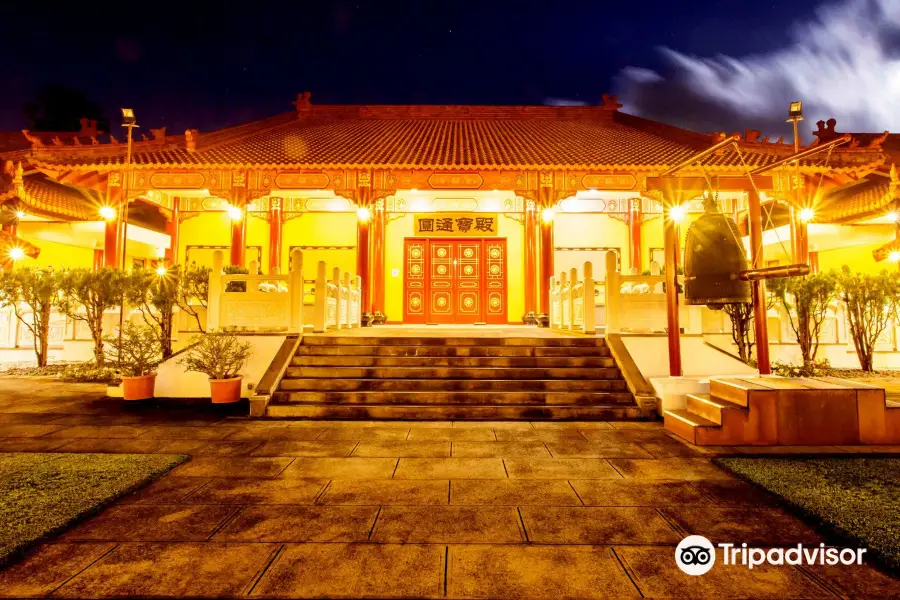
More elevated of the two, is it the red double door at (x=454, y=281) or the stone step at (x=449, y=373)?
the red double door at (x=454, y=281)

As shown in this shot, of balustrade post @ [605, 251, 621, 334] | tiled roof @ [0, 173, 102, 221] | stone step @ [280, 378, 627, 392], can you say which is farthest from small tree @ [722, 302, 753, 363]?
tiled roof @ [0, 173, 102, 221]

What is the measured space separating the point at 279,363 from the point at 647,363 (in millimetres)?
5306

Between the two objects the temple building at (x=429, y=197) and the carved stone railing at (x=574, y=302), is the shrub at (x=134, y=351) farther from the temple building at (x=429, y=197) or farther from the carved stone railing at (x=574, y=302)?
the carved stone railing at (x=574, y=302)

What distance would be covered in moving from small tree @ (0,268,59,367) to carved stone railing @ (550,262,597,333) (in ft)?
32.9

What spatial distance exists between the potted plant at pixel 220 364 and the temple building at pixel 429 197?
5.12 m

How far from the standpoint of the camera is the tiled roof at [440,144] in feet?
35.6

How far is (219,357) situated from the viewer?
6.19 meters

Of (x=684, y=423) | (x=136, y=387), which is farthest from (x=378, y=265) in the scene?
(x=684, y=423)

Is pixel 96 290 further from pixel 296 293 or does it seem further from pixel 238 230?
pixel 296 293

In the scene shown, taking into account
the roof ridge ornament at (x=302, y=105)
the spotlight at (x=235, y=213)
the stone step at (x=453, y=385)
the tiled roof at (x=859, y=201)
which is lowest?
the stone step at (x=453, y=385)

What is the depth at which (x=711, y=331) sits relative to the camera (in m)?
7.36

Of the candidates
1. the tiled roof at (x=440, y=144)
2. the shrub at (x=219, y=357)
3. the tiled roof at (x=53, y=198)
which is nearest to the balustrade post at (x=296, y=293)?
the shrub at (x=219, y=357)

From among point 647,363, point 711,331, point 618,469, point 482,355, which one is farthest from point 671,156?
point 618,469

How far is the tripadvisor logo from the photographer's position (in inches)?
86.5
